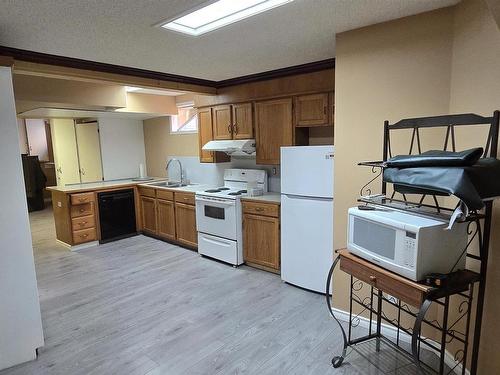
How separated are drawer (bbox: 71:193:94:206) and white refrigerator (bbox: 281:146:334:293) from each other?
3111 mm

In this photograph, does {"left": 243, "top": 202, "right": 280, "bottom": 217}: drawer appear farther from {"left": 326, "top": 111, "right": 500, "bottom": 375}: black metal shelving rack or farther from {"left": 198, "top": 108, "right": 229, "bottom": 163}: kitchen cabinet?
{"left": 326, "top": 111, "right": 500, "bottom": 375}: black metal shelving rack

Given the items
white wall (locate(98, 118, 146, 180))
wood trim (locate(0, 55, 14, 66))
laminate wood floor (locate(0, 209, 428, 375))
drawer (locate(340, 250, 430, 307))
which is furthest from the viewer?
white wall (locate(98, 118, 146, 180))

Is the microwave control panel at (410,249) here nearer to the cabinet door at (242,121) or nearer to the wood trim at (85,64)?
the cabinet door at (242,121)

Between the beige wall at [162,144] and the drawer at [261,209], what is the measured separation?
1.88 m

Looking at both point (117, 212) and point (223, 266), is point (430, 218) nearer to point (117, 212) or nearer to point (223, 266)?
point (223, 266)

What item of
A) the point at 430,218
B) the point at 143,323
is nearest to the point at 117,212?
the point at 143,323

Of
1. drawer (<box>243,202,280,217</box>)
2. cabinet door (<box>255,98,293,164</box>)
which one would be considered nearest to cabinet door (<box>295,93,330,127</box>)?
cabinet door (<box>255,98,293,164</box>)

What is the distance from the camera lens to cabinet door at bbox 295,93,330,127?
336cm

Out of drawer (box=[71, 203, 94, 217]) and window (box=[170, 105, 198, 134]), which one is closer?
drawer (box=[71, 203, 94, 217])

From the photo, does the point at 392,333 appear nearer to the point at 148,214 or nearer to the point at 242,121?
the point at 242,121

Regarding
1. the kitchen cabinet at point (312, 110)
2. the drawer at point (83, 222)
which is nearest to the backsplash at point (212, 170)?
the kitchen cabinet at point (312, 110)

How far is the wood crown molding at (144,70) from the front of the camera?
2701 mm

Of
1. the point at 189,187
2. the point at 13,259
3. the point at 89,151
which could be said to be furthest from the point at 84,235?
the point at 13,259

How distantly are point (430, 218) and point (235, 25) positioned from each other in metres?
1.75
